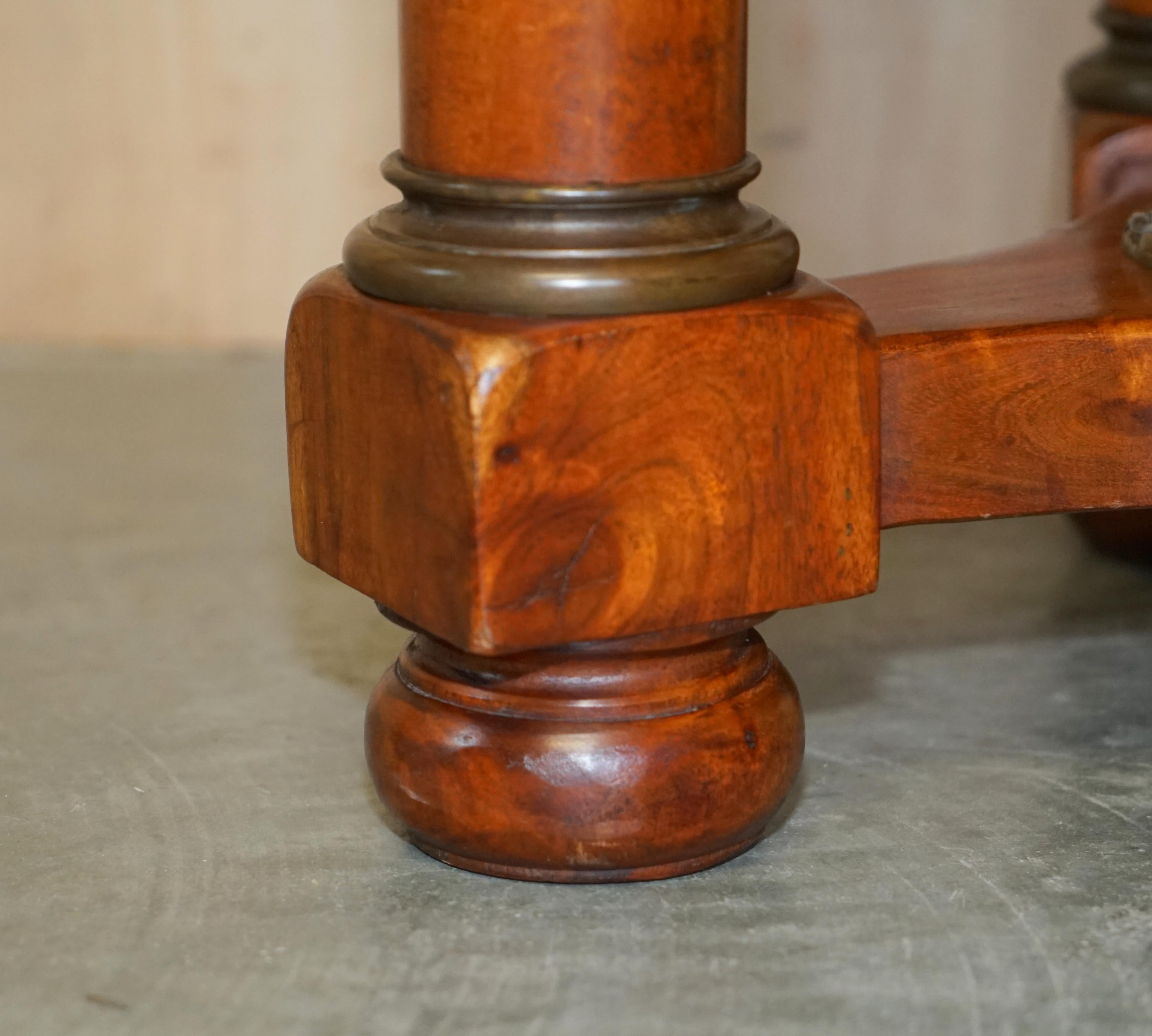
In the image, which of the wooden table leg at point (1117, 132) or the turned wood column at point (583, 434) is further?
the wooden table leg at point (1117, 132)

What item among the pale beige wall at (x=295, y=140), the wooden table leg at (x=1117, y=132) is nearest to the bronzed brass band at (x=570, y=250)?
the wooden table leg at (x=1117, y=132)

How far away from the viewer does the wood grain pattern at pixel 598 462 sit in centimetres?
77

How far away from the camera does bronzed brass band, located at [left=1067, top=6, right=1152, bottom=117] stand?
1.35m

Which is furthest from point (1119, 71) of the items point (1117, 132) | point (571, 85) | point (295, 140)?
point (295, 140)

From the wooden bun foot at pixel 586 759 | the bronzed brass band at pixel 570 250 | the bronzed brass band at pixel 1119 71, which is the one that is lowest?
the wooden bun foot at pixel 586 759

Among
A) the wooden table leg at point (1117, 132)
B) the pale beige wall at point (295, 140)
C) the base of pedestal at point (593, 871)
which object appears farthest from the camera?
the pale beige wall at point (295, 140)

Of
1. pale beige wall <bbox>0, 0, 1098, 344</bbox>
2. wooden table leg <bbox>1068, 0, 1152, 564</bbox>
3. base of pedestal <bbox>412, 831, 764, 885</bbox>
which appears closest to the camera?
base of pedestal <bbox>412, 831, 764, 885</bbox>

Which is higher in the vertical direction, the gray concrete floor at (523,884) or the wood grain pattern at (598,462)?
the wood grain pattern at (598,462)

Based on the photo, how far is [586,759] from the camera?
0.83 metres

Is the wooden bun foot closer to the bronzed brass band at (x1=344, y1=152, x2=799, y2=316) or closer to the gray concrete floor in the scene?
the gray concrete floor

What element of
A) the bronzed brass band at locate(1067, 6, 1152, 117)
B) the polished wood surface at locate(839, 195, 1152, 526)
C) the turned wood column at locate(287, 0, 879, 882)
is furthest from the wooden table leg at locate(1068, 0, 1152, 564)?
the turned wood column at locate(287, 0, 879, 882)

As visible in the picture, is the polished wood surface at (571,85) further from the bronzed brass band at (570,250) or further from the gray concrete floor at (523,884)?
the gray concrete floor at (523,884)

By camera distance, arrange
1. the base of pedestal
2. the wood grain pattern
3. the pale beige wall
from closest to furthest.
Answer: the wood grain pattern < the base of pedestal < the pale beige wall

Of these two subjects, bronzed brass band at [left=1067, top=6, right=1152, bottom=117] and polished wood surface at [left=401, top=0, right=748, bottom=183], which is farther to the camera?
bronzed brass band at [left=1067, top=6, right=1152, bottom=117]
